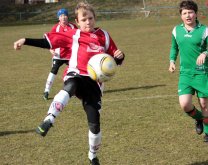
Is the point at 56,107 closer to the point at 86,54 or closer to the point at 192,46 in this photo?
the point at 86,54

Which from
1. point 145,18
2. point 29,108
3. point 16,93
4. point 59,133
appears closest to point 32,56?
point 16,93

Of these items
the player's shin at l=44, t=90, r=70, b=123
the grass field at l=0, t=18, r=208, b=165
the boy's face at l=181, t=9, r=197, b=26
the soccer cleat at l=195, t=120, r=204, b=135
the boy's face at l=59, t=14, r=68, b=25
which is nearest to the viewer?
the player's shin at l=44, t=90, r=70, b=123

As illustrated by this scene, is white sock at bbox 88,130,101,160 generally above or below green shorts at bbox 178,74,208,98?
below

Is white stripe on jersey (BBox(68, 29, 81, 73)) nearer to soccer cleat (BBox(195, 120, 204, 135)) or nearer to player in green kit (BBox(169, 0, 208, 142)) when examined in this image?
player in green kit (BBox(169, 0, 208, 142))

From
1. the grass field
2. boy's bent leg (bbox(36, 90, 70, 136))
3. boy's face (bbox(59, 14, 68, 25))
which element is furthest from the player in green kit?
boy's face (bbox(59, 14, 68, 25))

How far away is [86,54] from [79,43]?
0.18 metres

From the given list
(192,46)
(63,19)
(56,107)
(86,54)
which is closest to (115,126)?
(192,46)

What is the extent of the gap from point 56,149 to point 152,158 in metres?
1.48

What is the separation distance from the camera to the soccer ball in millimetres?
5215

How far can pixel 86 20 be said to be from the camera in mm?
5594

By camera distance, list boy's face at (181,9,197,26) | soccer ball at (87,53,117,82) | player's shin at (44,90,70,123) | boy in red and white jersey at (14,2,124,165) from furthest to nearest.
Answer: boy's face at (181,9,197,26), boy in red and white jersey at (14,2,124,165), soccer ball at (87,53,117,82), player's shin at (44,90,70,123)

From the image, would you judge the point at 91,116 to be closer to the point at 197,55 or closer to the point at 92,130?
the point at 92,130

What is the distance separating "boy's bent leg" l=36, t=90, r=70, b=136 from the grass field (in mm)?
1128

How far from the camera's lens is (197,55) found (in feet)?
21.5
